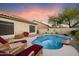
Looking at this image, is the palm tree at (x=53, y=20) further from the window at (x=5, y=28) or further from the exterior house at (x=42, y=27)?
the window at (x=5, y=28)

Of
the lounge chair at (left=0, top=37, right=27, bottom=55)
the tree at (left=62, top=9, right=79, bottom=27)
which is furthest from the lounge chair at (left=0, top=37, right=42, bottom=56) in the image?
the tree at (left=62, top=9, right=79, bottom=27)

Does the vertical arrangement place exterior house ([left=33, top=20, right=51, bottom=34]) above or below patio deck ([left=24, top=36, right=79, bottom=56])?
above

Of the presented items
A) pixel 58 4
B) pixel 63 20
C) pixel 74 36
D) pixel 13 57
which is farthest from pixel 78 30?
pixel 13 57

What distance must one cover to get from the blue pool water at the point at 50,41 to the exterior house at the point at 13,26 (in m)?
0.10

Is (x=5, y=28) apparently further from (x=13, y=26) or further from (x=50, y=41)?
(x=50, y=41)

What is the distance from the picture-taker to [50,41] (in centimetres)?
163

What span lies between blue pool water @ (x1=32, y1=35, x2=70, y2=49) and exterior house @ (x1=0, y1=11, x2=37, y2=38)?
10 cm

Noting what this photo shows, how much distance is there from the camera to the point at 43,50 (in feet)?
5.27

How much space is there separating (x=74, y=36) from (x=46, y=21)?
0.32 meters

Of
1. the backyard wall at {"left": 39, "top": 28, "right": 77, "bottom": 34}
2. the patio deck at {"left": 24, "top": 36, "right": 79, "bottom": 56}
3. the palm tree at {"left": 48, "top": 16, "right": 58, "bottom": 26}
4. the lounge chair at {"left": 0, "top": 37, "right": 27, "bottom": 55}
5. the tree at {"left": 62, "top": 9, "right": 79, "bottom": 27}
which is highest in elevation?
the tree at {"left": 62, "top": 9, "right": 79, "bottom": 27}

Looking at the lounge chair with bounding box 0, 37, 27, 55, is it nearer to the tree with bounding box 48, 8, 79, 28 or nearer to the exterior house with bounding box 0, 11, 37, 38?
the exterior house with bounding box 0, 11, 37, 38

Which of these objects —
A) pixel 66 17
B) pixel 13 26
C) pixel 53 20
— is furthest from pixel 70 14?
pixel 13 26

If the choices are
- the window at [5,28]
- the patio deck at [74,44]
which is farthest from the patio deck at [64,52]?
the window at [5,28]

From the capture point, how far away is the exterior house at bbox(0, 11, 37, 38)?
5.25ft
